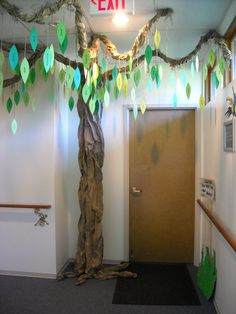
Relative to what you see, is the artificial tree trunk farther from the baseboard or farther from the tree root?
the baseboard

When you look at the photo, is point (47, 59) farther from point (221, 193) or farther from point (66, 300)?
point (66, 300)

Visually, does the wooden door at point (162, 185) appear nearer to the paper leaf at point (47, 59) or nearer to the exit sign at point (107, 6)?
the exit sign at point (107, 6)

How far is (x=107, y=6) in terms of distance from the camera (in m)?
2.05

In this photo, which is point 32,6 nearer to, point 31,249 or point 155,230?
point 31,249

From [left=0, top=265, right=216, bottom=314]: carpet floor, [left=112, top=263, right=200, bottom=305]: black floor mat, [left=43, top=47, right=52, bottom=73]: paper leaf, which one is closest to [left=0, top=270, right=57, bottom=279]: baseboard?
[left=0, top=265, right=216, bottom=314]: carpet floor

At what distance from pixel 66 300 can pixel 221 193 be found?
1.69 m

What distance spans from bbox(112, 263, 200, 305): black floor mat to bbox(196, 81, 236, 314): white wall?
1.23 ft

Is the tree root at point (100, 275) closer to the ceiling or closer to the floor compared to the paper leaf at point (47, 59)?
closer to the floor

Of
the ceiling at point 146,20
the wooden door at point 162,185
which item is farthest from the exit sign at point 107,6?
the wooden door at point 162,185

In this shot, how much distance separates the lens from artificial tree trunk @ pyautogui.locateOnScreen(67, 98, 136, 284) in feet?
9.41

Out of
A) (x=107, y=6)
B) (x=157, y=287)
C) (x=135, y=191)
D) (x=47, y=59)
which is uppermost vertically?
(x=107, y=6)

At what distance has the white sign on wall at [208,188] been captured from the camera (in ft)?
8.23

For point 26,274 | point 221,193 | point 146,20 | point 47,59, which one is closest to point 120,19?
point 146,20

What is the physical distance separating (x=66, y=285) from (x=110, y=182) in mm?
1215
